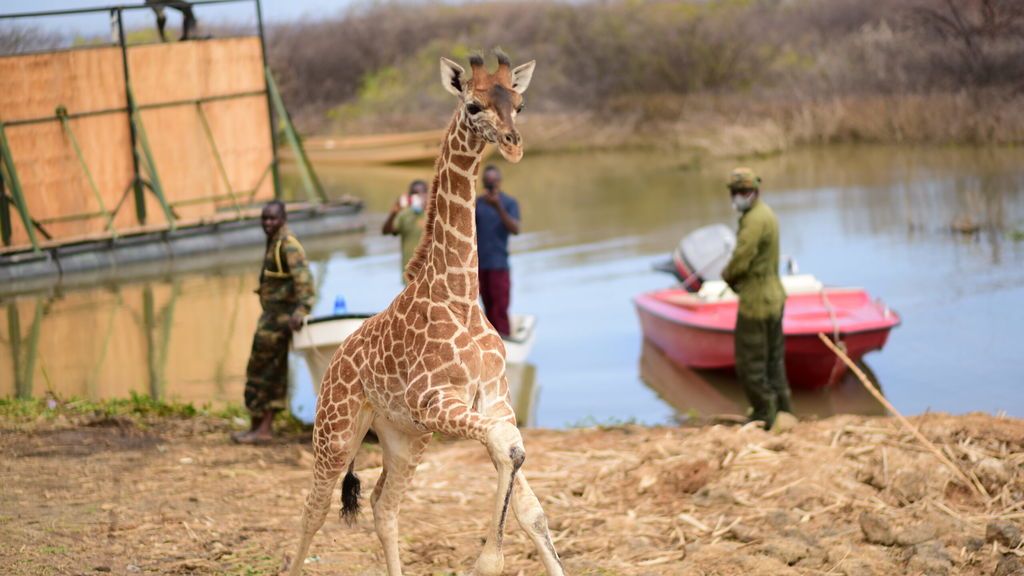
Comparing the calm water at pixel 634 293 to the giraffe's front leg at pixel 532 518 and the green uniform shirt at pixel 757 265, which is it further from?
the giraffe's front leg at pixel 532 518

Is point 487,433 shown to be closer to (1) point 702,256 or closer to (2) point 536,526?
(2) point 536,526

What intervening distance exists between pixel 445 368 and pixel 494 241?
6.38 meters

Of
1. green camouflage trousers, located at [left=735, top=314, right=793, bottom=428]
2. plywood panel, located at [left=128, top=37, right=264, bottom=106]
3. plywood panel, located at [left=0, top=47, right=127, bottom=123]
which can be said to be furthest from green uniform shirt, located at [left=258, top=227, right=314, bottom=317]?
plywood panel, located at [left=128, top=37, right=264, bottom=106]

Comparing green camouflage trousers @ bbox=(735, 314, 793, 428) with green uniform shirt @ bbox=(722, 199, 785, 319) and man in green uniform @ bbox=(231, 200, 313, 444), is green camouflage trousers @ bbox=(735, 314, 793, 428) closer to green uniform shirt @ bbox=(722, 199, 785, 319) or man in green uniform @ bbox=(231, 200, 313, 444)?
green uniform shirt @ bbox=(722, 199, 785, 319)

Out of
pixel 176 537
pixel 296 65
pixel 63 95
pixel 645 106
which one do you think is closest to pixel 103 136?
pixel 63 95

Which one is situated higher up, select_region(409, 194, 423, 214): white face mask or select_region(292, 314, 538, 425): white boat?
select_region(409, 194, 423, 214): white face mask

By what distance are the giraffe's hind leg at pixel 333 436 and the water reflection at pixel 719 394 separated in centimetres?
593

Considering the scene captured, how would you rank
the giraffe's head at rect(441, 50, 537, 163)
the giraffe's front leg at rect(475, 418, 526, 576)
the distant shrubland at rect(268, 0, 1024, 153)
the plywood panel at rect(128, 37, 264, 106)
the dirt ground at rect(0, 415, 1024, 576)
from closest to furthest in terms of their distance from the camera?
the giraffe's front leg at rect(475, 418, 526, 576) < the giraffe's head at rect(441, 50, 537, 163) < the dirt ground at rect(0, 415, 1024, 576) < the plywood panel at rect(128, 37, 264, 106) < the distant shrubland at rect(268, 0, 1024, 153)

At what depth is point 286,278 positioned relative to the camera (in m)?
9.79

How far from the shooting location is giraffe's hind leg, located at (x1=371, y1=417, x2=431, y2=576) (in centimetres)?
622

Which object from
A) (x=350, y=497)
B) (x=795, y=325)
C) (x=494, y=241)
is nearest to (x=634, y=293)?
(x=795, y=325)

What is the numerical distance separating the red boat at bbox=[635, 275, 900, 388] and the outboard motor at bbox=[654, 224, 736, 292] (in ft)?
1.97

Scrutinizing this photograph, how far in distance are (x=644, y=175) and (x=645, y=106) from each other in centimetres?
889

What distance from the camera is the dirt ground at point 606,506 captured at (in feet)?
22.9
